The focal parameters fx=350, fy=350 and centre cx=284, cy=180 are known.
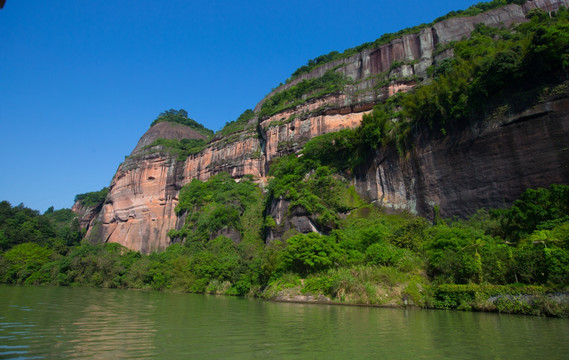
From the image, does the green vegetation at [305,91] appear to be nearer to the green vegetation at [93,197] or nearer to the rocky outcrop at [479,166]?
the rocky outcrop at [479,166]

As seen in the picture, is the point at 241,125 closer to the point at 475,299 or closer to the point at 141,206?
the point at 141,206

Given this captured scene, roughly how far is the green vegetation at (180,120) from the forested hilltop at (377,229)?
31.2 m

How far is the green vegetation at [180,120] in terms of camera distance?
263 ft

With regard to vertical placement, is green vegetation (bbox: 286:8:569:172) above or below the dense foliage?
above

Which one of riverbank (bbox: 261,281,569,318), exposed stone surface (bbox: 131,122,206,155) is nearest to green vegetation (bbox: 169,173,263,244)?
exposed stone surface (bbox: 131,122,206,155)

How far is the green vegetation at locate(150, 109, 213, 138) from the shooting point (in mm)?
80312

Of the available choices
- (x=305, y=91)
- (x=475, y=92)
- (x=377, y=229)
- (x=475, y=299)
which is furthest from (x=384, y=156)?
(x=305, y=91)

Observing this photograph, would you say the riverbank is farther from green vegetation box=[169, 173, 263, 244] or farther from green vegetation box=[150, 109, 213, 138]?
green vegetation box=[150, 109, 213, 138]

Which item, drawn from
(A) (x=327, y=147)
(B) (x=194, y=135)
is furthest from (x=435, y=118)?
(B) (x=194, y=135)

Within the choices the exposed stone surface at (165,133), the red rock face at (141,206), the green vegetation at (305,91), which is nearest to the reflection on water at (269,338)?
the green vegetation at (305,91)

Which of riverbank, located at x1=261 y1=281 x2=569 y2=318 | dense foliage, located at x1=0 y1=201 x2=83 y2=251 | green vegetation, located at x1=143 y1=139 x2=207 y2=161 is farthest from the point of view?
green vegetation, located at x1=143 y1=139 x2=207 y2=161

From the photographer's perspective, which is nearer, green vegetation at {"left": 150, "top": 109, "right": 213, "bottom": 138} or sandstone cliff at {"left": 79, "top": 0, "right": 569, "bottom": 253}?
sandstone cliff at {"left": 79, "top": 0, "right": 569, "bottom": 253}

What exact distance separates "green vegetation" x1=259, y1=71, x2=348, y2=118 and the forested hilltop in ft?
0.77

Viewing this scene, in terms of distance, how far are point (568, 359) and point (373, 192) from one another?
27.1 metres
